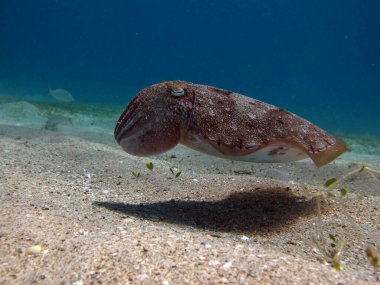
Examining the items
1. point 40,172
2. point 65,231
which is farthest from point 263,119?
point 40,172

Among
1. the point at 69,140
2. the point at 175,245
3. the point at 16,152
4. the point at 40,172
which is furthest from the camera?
the point at 69,140

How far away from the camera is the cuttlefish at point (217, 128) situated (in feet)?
9.86

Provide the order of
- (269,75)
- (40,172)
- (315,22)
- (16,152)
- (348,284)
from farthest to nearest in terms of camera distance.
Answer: (269,75) → (315,22) → (16,152) → (40,172) → (348,284)

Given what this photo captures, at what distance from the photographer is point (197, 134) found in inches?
119

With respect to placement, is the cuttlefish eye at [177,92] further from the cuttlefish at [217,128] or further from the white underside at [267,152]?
the white underside at [267,152]

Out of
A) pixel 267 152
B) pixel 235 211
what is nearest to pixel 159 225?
pixel 235 211

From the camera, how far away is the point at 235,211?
3717mm

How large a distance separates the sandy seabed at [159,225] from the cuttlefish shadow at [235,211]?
13 mm

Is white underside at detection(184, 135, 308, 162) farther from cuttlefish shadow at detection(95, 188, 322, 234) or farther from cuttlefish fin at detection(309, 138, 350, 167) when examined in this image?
cuttlefish shadow at detection(95, 188, 322, 234)

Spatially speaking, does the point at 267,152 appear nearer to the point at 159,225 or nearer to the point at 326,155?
the point at 326,155

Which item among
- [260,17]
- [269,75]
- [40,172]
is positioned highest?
[260,17]

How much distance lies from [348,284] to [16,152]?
5.71 meters

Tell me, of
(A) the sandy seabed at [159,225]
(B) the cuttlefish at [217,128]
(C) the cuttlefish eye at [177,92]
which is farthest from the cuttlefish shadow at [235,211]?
(C) the cuttlefish eye at [177,92]

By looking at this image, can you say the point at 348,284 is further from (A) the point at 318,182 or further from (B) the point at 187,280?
(A) the point at 318,182
